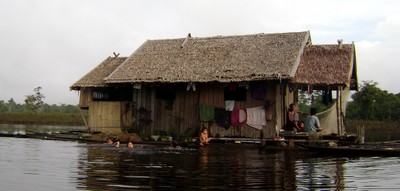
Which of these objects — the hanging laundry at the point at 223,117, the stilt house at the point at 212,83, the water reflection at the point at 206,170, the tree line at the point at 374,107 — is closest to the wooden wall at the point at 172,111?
the stilt house at the point at 212,83

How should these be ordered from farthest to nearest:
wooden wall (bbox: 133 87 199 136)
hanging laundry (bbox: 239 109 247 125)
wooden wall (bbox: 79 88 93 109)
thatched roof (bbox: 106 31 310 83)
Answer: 1. wooden wall (bbox: 79 88 93 109)
2. wooden wall (bbox: 133 87 199 136)
3. hanging laundry (bbox: 239 109 247 125)
4. thatched roof (bbox: 106 31 310 83)

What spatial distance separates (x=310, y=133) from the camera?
659 inches

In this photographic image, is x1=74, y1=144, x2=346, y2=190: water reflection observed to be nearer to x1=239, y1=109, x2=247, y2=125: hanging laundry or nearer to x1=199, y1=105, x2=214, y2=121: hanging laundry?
x1=239, y1=109, x2=247, y2=125: hanging laundry

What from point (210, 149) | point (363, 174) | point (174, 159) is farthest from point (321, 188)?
point (210, 149)

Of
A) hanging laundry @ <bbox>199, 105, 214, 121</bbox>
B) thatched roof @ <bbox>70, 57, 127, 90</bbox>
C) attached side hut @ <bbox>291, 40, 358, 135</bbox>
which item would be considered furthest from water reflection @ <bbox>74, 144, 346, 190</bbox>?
thatched roof @ <bbox>70, 57, 127, 90</bbox>

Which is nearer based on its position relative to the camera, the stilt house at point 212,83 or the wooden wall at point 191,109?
the stilt house at point 212,83

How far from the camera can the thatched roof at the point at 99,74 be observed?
811 inches

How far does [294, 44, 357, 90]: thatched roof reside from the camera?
1741 cm

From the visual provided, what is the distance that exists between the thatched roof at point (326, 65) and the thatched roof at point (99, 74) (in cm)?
828

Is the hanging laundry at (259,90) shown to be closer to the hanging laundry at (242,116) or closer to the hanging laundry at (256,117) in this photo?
the hanging laundry at (256,117)

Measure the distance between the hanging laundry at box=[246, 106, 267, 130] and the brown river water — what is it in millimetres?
1888

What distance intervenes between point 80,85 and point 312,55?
9768mm

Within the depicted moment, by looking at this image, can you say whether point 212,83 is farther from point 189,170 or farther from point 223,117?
point 189,170

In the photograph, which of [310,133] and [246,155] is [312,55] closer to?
[310,133]
